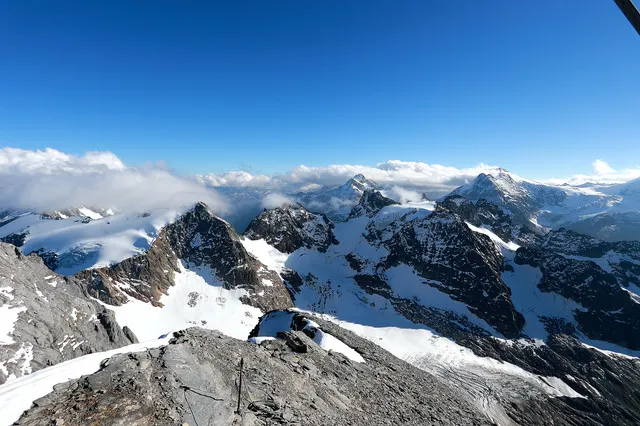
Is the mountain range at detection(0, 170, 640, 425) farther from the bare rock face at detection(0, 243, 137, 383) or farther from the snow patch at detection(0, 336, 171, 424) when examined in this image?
the bare rock face at detection(0, 243, 137, 383)

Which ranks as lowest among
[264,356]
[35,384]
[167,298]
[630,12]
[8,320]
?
[167,298]

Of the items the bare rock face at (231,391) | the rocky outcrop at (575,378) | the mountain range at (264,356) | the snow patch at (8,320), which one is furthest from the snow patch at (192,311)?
the bare rock face at (231,391)

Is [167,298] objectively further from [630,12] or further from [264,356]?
[630,12]

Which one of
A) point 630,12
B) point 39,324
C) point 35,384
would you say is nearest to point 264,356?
point 35,384

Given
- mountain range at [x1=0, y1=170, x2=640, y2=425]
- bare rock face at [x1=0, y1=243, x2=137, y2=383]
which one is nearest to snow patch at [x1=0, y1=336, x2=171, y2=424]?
mountain range at [x1=0, y1=170, x2=640, y2=425]

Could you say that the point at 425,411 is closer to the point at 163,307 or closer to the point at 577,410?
the point at 577,410
